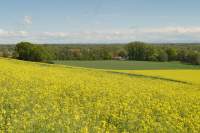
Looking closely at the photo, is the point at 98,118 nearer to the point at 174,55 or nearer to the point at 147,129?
the point at 147,129

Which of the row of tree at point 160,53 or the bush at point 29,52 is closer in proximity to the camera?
the bush at point 29,52

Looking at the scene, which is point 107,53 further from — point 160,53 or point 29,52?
point 29,52

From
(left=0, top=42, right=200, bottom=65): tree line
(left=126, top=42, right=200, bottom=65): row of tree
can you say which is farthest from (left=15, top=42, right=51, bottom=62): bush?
(left=126, top=42, right=200, bottom=65): row of tree

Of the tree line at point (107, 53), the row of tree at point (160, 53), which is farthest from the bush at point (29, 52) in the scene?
the row of tree at point (160, 53)

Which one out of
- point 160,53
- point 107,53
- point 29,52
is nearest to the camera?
point 29,52

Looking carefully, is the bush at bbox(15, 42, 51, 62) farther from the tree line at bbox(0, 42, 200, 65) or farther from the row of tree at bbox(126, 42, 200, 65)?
the row of tree at bbox(126, 42, 200, 65)

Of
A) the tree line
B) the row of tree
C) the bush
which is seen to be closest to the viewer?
the bush

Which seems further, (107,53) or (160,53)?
(107,53)

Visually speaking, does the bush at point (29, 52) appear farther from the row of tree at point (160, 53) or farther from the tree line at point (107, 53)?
the row of tree at point (160, 53)

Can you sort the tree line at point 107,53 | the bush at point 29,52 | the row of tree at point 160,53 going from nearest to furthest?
the bush at point 29,52
the tree line at point 107,53
the row of tree at point 160,53

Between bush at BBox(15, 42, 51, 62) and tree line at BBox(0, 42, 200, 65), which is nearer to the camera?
bush at BBox(15, 42, 51, 62)

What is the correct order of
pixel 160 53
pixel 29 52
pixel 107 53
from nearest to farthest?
pixel 29 52
pixel 160 53
pixel 107 53

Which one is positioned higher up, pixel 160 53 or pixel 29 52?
pixel 29 52

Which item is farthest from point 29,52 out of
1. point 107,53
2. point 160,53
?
point 160,53
